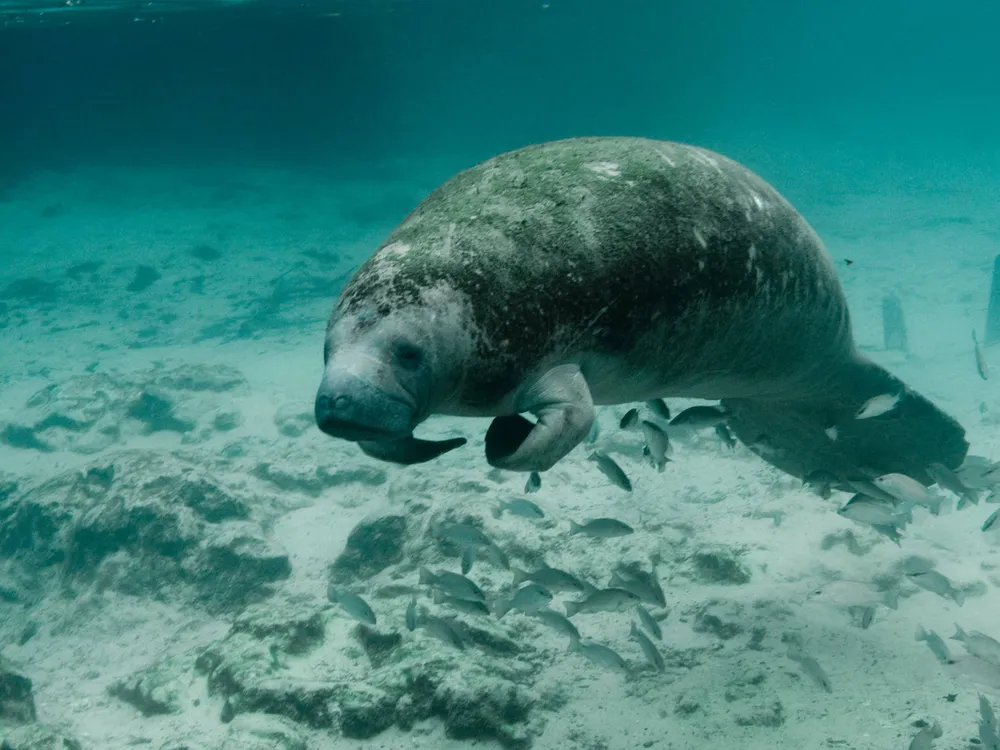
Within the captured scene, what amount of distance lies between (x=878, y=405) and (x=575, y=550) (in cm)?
348

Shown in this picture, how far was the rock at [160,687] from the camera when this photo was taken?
5938mm

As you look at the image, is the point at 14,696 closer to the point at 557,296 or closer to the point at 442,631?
the point at 442,631

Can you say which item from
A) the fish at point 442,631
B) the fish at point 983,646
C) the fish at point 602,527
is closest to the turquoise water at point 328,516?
the fish at point 983,646

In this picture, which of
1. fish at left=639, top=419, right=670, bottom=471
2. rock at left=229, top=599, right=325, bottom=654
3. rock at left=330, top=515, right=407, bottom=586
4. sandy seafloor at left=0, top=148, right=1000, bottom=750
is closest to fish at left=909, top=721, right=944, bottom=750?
sandy seafloor at left=0, top=148, right=1000, bottom=750

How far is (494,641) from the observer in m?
5.92

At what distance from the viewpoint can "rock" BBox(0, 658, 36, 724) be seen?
19.5 ft

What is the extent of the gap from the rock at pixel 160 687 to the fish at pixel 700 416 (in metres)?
4.65

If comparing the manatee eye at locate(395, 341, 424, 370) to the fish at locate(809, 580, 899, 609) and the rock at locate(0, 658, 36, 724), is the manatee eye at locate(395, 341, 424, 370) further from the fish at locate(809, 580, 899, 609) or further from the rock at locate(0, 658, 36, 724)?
the rock at locate(0, 658, 36, 724)

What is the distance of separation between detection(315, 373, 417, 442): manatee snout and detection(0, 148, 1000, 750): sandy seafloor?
3438 millimetres

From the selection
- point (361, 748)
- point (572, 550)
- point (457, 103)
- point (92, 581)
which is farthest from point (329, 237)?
point (457, 103)

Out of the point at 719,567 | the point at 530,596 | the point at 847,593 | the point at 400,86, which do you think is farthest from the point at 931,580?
the point at 400,86

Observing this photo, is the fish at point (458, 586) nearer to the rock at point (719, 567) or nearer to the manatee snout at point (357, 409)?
the rock at point (719, 567)

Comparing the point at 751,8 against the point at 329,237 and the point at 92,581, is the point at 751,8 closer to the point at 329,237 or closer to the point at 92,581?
the point at 329,237

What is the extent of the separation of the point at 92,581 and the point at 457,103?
86155 mm
